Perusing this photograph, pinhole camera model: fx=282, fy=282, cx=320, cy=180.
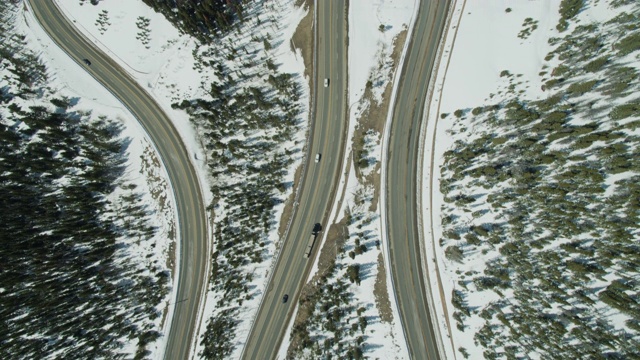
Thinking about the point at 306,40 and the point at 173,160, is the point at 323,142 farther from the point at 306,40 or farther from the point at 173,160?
the point at 173,160

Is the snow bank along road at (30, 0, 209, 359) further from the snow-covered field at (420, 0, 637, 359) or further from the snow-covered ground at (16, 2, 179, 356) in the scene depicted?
the snow-covered field at (420, 0, 637, 359)

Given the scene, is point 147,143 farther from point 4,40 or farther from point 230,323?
point 230,323

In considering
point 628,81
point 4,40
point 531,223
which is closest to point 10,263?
point 4,40

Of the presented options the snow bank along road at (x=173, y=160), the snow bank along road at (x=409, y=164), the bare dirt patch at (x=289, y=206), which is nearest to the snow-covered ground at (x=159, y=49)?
the bare dirt patch at (x=289, y=206)

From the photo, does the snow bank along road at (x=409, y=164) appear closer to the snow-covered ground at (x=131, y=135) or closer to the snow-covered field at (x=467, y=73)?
the snow-covered field at (x=467, y=73)

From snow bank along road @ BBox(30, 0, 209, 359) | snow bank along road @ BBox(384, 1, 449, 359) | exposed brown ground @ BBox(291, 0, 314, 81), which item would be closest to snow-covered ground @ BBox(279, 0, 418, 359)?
snow bank along road @ BBox(384, 1, 449, 359)

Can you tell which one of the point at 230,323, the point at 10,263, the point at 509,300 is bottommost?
the point at 230,323
